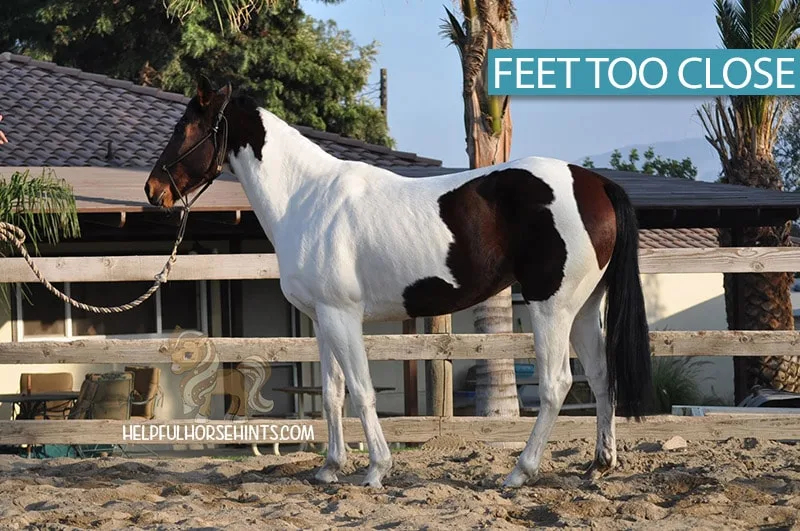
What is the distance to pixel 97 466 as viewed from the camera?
6.48m

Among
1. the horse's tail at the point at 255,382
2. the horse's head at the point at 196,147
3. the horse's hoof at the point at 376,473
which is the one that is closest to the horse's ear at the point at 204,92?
the horse's head at the point at 196,147

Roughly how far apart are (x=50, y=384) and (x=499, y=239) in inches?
268

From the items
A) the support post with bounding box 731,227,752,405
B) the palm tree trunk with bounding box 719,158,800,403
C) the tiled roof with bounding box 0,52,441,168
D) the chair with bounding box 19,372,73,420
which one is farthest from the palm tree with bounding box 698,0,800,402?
the chair with bounding box 19,372,73,420

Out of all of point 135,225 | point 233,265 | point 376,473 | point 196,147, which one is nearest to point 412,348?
point 233,265

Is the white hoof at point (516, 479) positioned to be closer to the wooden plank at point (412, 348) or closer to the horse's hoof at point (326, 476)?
the horse's hoof at point (326, 476)

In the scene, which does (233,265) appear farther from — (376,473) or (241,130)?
(376,473)

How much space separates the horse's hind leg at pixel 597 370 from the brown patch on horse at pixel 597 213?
0.30 meters

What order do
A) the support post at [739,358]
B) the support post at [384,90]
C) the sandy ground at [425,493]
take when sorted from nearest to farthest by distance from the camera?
the sandy ground at [425,493] → the support post at [739,358] → the support post at [384,90]

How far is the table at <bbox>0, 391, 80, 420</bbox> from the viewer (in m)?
9.38

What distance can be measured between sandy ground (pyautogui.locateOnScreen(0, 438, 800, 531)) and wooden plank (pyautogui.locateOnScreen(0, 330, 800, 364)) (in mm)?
629

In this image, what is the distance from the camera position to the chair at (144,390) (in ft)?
32.5

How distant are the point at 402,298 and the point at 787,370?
977 centimetres

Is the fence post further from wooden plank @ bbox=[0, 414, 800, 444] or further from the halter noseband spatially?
the halter noseband

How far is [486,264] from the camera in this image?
17.9 feet
